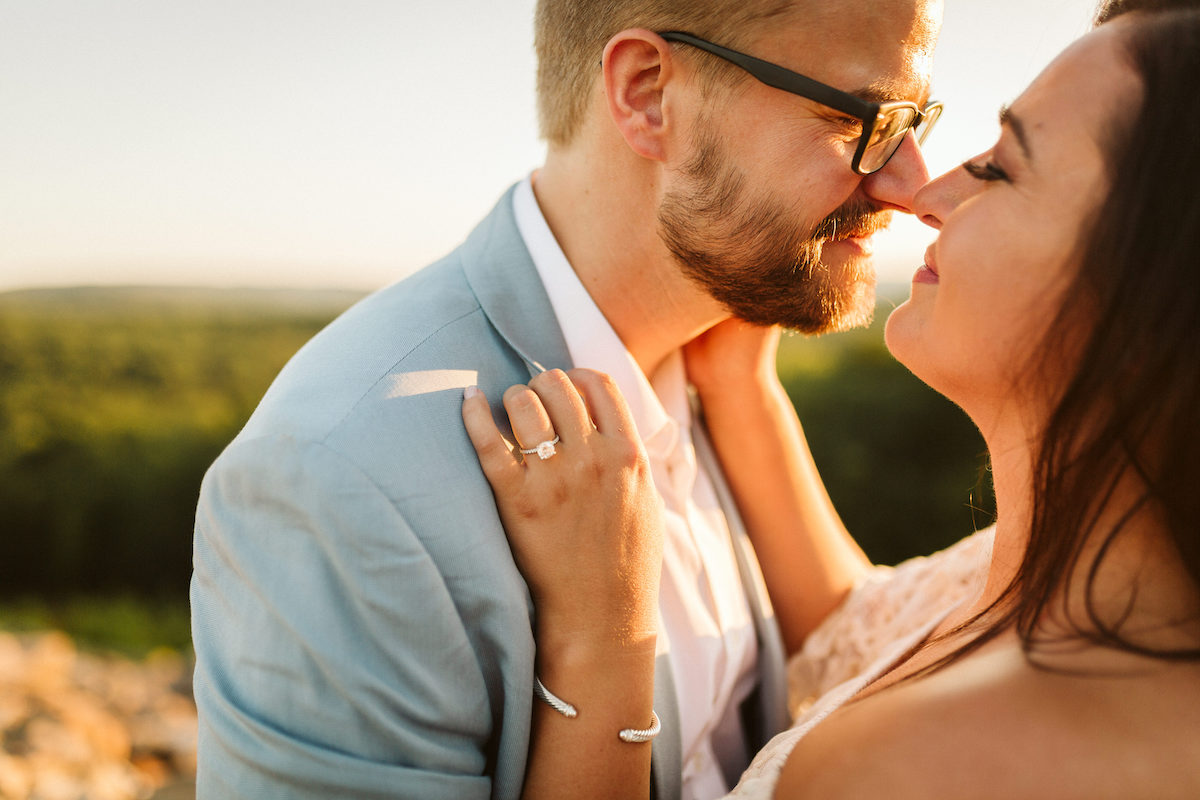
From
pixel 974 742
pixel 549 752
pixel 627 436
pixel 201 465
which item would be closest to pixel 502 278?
pixel 627 436

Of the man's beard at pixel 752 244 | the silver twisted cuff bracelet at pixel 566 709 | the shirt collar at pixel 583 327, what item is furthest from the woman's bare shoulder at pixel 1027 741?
the man's beard at pixel 752 244

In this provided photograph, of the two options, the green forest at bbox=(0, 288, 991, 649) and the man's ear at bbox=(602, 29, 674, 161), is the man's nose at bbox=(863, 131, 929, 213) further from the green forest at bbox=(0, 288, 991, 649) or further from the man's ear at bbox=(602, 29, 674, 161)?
the green forest at bbox=(0, 288, 991, 649)

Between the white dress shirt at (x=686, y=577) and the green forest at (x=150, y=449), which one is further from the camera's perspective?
the green forest at (x=150, y=449)

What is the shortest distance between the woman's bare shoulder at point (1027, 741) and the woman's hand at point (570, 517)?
52 cm

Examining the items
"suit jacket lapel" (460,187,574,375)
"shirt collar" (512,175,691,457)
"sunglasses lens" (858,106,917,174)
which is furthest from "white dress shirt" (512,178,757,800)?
"sunglasses lens" (858,106,917,174)

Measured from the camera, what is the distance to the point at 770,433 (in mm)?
2842

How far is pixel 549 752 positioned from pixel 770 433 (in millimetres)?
1424

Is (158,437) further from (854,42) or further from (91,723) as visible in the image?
(854,42)

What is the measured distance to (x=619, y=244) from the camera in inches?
94.5

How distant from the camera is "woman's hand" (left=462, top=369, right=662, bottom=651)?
1.76m

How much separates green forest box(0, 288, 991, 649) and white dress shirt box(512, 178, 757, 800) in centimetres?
281

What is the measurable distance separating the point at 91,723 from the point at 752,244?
5.10 meters

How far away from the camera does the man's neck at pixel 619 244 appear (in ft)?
7.88

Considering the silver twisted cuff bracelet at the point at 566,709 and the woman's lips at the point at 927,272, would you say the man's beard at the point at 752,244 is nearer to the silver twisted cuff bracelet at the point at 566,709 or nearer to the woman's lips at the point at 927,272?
the woman's lips at the point at 927,272
